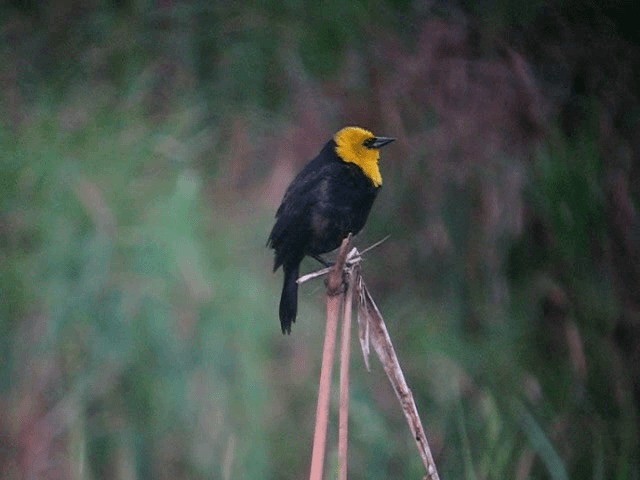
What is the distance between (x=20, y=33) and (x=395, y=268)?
126 cm

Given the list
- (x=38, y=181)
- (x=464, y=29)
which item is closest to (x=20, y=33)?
(x=38, y=181)

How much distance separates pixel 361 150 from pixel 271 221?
1.79 feet

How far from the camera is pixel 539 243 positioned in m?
2.63

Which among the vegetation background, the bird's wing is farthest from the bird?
the vegetation background

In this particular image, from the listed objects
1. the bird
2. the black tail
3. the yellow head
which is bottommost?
the black tail

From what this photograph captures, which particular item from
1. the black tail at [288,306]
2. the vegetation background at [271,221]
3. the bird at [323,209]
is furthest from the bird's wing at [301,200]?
the vegetation background at [271,221]

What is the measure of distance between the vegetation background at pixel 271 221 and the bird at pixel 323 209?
0.47 m

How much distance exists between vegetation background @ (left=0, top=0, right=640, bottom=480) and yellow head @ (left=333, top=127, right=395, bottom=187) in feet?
1.52

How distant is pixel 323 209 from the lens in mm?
1902

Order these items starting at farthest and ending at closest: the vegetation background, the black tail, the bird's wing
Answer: the vegetation background
the bird's wing
the black tail

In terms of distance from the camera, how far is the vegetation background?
2.32 m

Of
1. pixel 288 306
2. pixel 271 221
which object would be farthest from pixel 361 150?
pixel 271 221

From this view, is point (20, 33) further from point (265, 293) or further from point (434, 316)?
point (434, 316)

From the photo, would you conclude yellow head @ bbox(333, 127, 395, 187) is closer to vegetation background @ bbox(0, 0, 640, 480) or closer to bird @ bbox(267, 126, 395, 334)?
bird @ bbox(267, 126, 395, 334)
